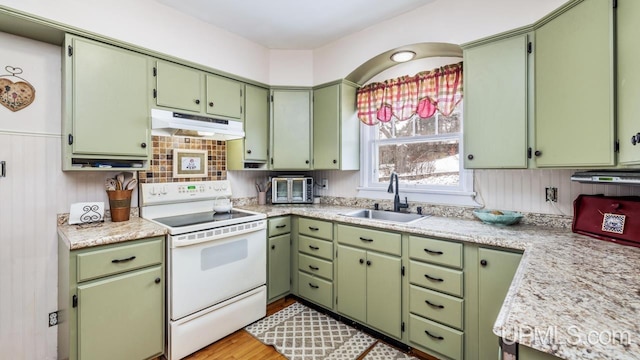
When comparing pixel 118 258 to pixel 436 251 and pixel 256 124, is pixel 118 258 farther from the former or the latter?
pixel 436 251

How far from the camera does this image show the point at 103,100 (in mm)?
1932

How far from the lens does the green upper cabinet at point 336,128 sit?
9.38ft

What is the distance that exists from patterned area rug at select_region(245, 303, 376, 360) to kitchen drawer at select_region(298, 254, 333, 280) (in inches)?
14.4

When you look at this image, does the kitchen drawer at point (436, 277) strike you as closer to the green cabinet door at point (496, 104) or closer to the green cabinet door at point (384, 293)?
the green cabinet door at point (384, 293)

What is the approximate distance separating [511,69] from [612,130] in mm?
701

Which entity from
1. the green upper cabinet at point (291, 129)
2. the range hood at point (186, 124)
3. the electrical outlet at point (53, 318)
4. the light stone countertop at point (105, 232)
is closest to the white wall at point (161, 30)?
the green upper cabinet at point (291, 129)

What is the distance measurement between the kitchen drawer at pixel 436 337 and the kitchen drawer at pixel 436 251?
A: 1.39 feet

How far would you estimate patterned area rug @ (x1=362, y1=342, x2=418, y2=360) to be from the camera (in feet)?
6.41

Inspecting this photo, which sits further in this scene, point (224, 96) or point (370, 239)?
point (224, 96)

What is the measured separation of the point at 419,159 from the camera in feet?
8.87

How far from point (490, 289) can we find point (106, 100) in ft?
9.10

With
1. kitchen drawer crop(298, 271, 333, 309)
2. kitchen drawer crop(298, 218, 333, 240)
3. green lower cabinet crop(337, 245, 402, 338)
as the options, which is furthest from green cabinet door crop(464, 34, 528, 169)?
kitchen drawer crop(298, 271, 333, 309)

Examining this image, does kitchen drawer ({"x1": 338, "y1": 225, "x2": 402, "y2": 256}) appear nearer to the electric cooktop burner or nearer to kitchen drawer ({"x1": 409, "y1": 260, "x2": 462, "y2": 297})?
kitchen drawer ({"x1": 409, "y1": 260, "x2": 462, "y2": 297})

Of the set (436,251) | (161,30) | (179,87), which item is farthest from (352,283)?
(161,30)
